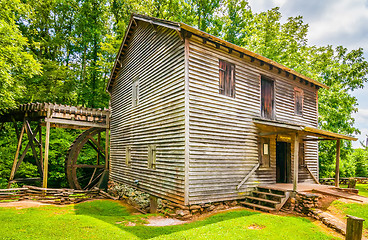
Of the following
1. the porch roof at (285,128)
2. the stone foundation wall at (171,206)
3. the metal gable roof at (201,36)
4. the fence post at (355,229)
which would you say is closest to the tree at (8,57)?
the metal gable roof at (201,36)

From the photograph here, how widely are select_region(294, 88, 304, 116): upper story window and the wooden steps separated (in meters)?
5.83

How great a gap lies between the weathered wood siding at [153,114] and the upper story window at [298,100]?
8.17 m

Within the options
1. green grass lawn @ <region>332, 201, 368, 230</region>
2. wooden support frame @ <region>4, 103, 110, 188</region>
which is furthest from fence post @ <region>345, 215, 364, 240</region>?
wooden support frame @ <region>4, 103, 110, 188</region>

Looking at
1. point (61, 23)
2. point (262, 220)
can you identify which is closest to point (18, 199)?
point (262, 220)

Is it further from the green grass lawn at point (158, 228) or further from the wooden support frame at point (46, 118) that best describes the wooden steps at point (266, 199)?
the wooden support frame at point (46, 118)

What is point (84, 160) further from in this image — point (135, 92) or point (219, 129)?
point (219, 129)

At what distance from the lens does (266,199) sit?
9328 millimetres

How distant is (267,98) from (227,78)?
3.11 m

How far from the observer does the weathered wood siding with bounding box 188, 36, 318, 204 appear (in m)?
8.51

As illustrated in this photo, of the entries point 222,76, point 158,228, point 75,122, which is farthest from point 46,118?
point 222,76

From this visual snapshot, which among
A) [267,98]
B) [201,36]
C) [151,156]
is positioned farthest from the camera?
[267,98]

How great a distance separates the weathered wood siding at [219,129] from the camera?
851 cm

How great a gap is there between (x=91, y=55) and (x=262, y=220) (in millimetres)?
25127

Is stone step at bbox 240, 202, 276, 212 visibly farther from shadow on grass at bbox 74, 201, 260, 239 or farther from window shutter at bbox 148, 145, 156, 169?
window shutter at bbox 148, 145, 156, 169
